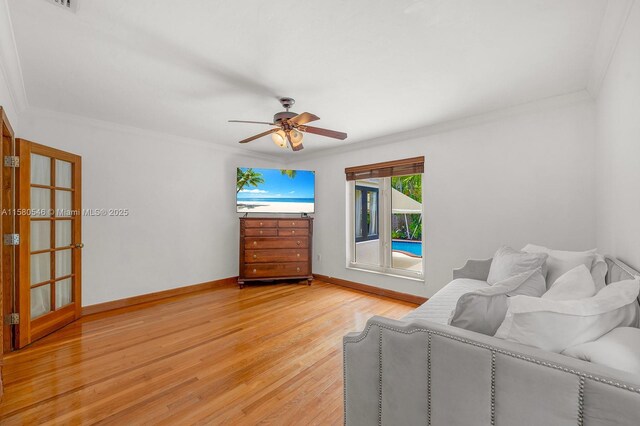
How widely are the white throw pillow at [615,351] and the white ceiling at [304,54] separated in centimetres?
165

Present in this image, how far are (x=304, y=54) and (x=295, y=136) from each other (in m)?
0.86

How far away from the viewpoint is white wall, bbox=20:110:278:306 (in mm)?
3311

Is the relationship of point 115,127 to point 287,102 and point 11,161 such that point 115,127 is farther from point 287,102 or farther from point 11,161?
point 287,102

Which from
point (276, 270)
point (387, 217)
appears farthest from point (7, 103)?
point (387, 217)

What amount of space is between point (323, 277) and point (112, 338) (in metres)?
3.05

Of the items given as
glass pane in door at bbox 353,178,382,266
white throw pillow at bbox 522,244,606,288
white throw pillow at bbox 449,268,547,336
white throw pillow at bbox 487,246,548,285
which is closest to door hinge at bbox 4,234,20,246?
white throw pillow at bbox 449,268,547,336

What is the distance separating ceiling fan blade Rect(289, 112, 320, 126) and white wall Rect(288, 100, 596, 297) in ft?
6.47

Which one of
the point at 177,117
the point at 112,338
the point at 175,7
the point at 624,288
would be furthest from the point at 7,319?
the point at 624,288

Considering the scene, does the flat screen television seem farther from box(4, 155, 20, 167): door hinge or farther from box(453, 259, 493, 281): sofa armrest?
box(453, 259, 493, 281): sofa armrest

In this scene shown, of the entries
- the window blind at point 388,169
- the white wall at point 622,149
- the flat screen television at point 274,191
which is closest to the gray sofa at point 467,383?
the white wall at point 622,149

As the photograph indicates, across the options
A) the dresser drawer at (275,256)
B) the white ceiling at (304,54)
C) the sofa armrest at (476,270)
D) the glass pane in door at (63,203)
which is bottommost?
the dresser drawer at (275,256)

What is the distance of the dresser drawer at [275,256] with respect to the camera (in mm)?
4445

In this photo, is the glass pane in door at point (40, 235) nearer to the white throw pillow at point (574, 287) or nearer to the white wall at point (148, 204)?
the white wall at point (148, 204)

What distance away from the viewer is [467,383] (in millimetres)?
909
